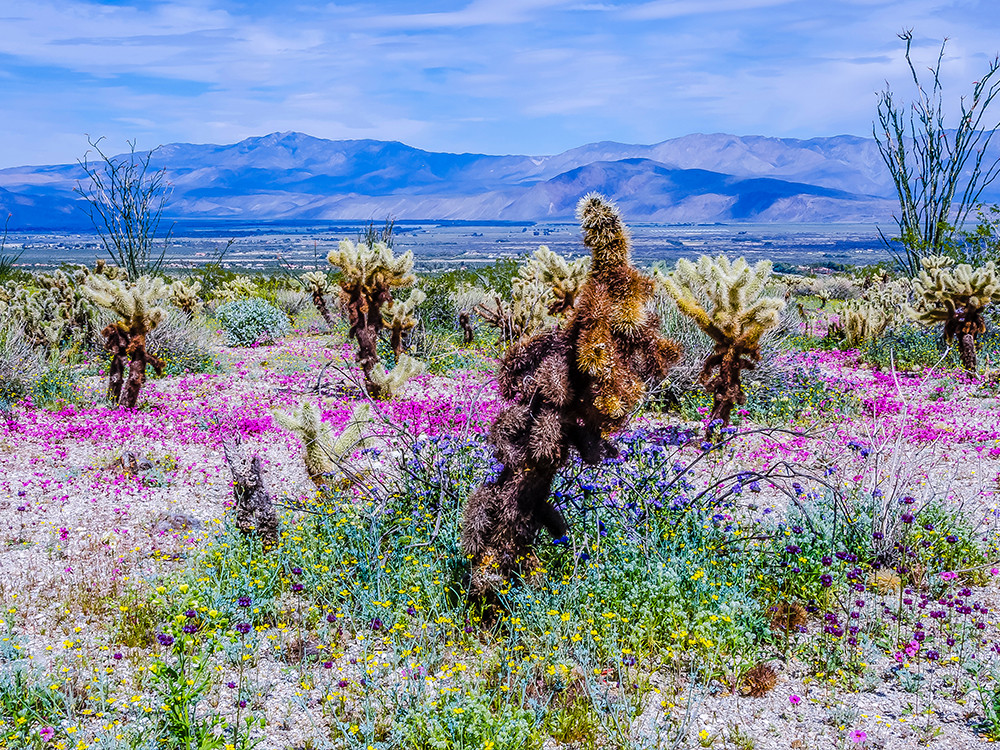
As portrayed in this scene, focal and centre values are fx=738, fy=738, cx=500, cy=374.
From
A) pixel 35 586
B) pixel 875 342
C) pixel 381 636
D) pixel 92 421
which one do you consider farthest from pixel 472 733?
pixel 875 342

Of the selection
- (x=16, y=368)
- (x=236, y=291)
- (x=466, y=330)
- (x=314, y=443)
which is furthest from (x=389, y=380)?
(x=236, y=291)

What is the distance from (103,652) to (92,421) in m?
6.02

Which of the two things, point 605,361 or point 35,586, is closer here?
point 605,361

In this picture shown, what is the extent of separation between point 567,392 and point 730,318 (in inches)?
173

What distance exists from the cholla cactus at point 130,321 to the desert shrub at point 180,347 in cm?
297

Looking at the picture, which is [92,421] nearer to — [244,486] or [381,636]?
[244,486]

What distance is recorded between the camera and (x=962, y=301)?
37.7ft

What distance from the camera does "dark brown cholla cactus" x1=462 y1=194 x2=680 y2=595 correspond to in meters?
3.73

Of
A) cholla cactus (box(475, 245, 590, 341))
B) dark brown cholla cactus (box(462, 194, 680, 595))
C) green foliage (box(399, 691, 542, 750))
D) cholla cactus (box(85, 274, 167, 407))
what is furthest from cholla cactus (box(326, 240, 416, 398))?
green foliage (box(399, 691, 542, 750))

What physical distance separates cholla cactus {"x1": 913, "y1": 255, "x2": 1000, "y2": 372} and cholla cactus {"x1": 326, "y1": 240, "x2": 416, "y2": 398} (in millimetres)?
8437

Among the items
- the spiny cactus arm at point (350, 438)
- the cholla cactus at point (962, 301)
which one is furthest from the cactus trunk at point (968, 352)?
the spiny cactus arm at point (350, 438)

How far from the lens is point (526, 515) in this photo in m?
4.14

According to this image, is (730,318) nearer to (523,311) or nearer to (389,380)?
(389,380)

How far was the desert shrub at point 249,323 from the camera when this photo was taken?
17094 millimetres
